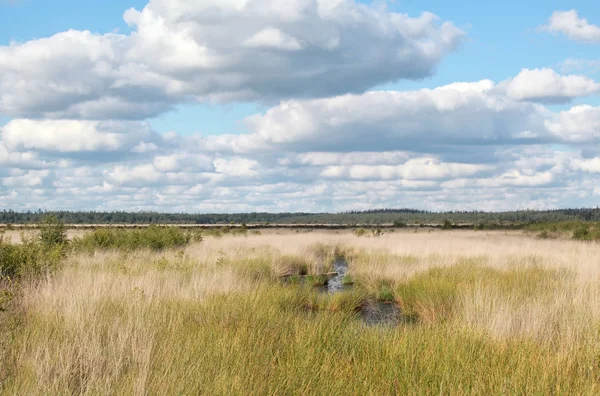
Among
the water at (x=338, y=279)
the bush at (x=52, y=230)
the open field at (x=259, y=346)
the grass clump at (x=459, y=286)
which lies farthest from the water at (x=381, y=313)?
the bush at (x=52, y=230)

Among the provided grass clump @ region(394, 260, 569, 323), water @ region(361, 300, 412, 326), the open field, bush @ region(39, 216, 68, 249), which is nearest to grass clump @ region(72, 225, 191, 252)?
bush @ region(39, 216, 68, 249)

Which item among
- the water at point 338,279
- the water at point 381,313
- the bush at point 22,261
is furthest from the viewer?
the water at point 338,279

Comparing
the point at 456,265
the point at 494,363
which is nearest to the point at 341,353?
the point at 494,363

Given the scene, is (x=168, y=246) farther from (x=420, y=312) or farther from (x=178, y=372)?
(x=178, y=372)

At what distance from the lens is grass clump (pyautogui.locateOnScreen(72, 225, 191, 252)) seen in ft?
80.3

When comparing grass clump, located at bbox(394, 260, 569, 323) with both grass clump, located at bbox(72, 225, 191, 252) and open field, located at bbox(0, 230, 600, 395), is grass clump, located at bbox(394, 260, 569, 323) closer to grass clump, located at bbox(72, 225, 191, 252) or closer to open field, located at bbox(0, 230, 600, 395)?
open field, located at bbox(0, 230, 600, 395)

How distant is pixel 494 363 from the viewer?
6.57m

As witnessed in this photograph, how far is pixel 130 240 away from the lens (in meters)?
26.7

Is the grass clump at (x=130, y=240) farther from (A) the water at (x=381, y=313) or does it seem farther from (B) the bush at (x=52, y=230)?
(A) the water at (x=381, y=313)

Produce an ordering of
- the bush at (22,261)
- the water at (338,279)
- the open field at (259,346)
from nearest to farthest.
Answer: the open field at (259,346)
the bush at (22,261)
the water at (338,279)

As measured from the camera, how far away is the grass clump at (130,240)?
24469 mm

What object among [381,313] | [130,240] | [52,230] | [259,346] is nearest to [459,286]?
[381,313]

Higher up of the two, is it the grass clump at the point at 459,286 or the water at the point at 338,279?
the grass clump at the point at 459,286

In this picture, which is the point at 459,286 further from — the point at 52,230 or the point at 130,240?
the point at 130,240
